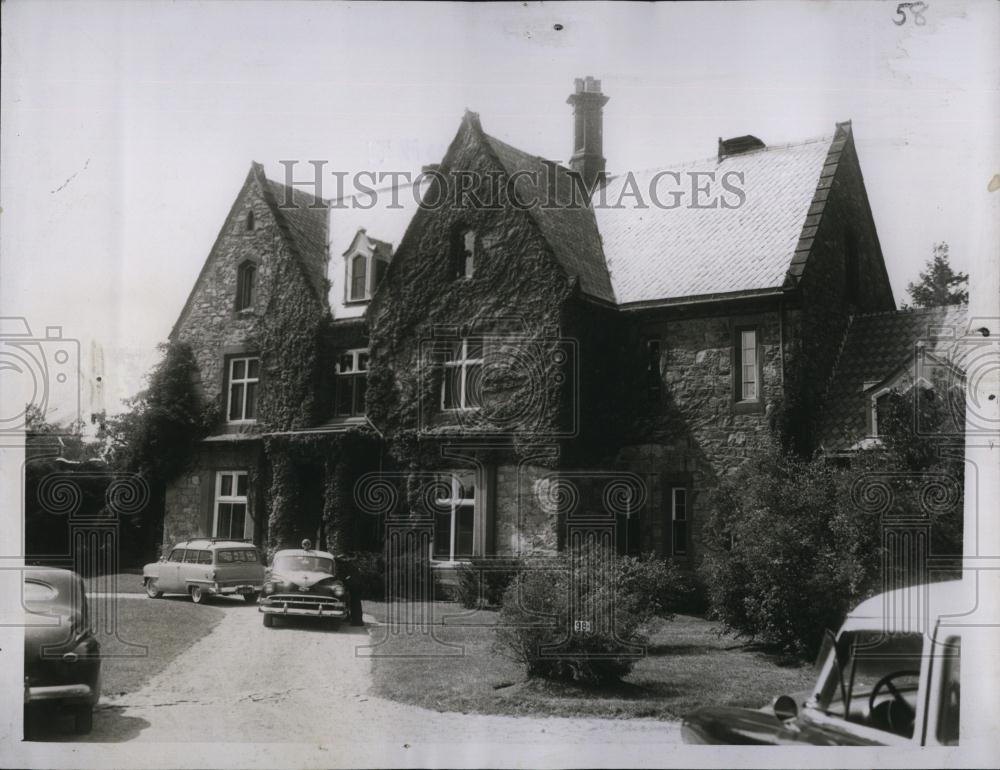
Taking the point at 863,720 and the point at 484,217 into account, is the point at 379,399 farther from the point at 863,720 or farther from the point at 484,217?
the point at 863,720

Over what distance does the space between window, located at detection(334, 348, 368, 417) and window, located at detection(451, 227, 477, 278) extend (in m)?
1.81

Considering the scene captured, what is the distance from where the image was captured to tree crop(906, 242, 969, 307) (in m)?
8.92

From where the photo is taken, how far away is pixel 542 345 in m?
11.6

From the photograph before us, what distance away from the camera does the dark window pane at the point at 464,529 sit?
1088 centimetres

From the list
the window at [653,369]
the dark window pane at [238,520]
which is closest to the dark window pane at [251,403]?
the dark window pane at [238,520]

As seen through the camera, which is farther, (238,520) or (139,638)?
(238,520)

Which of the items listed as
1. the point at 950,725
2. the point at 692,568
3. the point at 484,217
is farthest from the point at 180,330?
the point at 950,725

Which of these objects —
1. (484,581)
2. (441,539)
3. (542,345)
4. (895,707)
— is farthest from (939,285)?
(441,539)

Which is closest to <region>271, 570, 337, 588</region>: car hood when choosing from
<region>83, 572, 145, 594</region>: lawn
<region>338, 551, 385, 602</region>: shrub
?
<region>338, 551, 385, 602</region>: shrub

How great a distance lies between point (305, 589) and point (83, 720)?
2565 mm

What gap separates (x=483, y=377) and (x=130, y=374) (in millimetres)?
4095

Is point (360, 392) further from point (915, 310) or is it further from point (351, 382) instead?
point (915, 310)

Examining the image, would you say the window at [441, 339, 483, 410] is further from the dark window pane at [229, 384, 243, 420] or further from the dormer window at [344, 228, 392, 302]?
the dark window pane at [229, 384, 243, 420]

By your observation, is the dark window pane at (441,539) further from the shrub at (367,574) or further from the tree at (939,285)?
the tree at (939,285)
